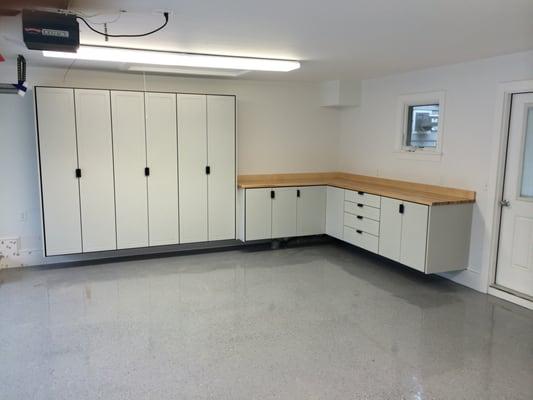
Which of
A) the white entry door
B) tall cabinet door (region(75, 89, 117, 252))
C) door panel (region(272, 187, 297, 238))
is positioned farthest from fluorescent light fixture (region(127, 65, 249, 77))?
the white entry door

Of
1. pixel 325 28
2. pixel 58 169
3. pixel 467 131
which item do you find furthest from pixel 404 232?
pixel 58 169

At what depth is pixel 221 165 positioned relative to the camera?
562cm

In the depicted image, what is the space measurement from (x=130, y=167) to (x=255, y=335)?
2.75 metres

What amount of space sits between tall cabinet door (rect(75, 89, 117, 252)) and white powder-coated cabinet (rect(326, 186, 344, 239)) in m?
2.86

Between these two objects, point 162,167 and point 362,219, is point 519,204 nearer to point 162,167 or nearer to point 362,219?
point 362,219

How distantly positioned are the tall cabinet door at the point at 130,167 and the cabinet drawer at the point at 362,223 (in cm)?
257

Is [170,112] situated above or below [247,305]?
above

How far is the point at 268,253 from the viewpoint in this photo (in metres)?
5.87

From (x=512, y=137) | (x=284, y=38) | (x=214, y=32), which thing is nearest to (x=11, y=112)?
(x=214, y=32)

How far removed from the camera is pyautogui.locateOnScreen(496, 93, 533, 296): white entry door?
4.02 metres

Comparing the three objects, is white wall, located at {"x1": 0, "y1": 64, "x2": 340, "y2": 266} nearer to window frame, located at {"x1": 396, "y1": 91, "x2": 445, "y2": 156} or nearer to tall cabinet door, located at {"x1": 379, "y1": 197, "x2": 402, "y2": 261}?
window frame, located at {"x1": 396, "y1": 91, "x2": 445, "y2": 156}

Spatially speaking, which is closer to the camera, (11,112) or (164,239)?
(11,112)

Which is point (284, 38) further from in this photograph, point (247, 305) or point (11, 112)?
point (11, 112)

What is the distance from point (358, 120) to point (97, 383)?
487 centimetres
